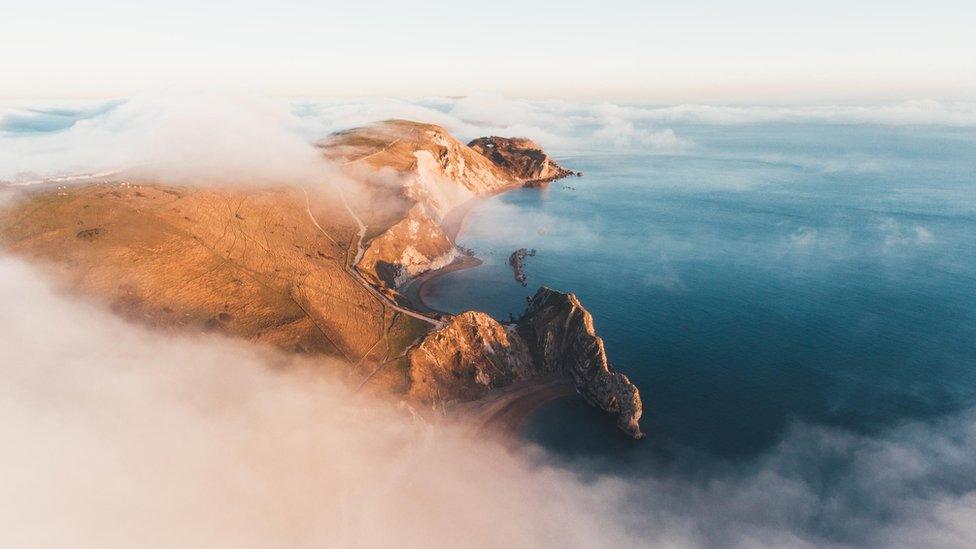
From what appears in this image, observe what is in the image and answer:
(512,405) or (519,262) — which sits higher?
(519,262)

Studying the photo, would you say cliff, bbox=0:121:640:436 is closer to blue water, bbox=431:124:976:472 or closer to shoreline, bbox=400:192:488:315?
shoreline, bbox=400:192:488:315

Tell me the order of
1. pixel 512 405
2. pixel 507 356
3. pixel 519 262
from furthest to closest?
pixel 519 262, pixel 507 356, pixel 512 405

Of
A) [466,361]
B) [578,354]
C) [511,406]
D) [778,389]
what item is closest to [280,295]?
[466,361]

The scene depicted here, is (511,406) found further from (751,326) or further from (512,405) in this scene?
(751,326)

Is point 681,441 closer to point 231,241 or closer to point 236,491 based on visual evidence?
point 236,491

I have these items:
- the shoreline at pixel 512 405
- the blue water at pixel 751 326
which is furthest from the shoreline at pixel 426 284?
the shoreline at pixel 512 405

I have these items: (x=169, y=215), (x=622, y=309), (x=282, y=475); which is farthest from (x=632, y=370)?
(x=169, y=215)

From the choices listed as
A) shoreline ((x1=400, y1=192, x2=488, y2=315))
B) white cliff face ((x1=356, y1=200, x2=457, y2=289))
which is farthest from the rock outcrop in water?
white cliff face ((x1=356, y1=200, x2=457, y2=289))

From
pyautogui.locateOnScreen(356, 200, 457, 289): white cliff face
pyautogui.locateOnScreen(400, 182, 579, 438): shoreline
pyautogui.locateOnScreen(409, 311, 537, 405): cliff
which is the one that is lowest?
pyautogui.locateOnScreen(400, 182, 579, 438): shoreline
